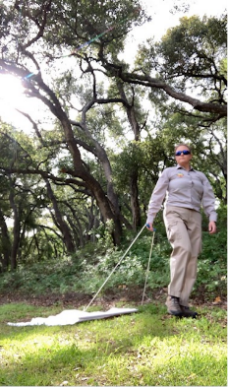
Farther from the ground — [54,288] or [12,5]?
[12,5]

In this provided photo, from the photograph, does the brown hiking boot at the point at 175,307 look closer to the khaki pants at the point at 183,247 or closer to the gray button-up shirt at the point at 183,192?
the khaki pants at the point at 183,247

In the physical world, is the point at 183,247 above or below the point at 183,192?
below

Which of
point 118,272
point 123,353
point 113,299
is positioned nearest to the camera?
point 123,353

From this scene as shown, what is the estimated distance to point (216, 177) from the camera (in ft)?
71.9

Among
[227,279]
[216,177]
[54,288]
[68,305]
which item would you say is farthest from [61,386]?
[216,177]

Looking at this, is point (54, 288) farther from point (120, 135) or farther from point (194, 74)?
point (194, 74)

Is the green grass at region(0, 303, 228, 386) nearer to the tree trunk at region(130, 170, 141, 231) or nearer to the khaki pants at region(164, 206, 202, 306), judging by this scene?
the khaki pants at region(164, 206, 202, 306)

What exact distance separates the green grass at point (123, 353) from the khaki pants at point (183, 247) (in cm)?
37

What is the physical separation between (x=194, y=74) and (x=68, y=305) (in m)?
8.89

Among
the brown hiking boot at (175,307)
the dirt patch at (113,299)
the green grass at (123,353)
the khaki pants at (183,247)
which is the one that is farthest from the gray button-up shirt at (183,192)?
the dirt patch at (113,299)

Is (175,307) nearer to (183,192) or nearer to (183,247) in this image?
(183,247)

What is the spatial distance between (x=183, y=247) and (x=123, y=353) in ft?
4.18

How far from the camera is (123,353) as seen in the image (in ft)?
9.20

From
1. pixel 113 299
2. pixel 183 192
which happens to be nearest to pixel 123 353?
pixel 183 192
